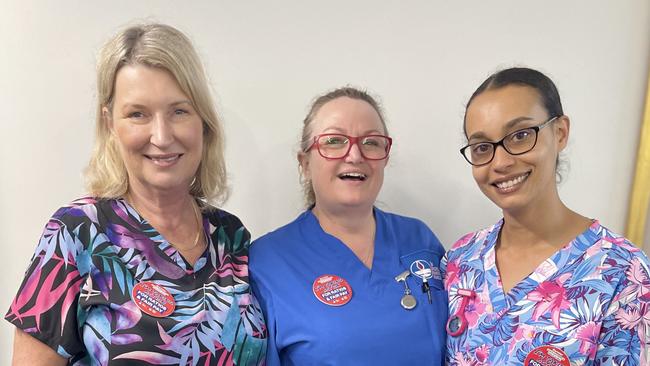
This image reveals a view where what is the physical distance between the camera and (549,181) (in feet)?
3.90

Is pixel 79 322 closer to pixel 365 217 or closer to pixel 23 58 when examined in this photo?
pixel 365 217

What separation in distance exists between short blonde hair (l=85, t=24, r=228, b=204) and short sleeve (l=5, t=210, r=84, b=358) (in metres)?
0.20

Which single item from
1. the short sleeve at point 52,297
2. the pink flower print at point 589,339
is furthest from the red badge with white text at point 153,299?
the pink flower print at point 589,339

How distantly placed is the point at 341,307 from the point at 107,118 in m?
0.79

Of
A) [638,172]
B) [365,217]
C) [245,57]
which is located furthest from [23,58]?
[638,172]

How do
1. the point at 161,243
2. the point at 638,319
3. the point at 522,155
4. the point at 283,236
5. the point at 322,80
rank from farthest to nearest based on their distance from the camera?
the point at 322,80, the point at 283,236, the point at 161,243, the point at 522,155, the point at 638,319

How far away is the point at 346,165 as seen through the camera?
138 centimetres

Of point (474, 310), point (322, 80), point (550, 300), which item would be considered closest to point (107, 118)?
point (322, 80)

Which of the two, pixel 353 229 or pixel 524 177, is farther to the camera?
pixel 353 229

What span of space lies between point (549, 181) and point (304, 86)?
3.22ft

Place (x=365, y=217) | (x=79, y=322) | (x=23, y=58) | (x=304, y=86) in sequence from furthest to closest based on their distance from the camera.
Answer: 1. (x=304, y=86)
2. (x=23, y=58)
3. (x=365, y=217)
4. (x=79, y=322)

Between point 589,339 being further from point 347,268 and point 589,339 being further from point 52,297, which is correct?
point 52,297

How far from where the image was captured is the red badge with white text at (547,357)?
3.44ft

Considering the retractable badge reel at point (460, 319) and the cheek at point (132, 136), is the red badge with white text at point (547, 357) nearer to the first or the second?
the retractable badge reel at point (460, 319)
